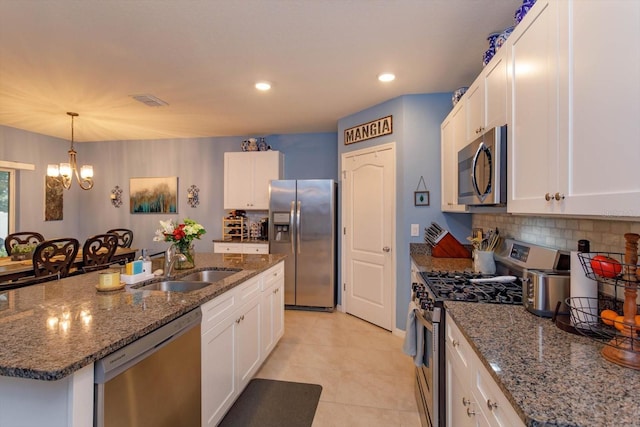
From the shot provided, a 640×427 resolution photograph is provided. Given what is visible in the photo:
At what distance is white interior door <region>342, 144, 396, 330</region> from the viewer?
11.5 feet

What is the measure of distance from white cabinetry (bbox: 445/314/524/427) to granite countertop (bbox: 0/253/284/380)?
1.24m

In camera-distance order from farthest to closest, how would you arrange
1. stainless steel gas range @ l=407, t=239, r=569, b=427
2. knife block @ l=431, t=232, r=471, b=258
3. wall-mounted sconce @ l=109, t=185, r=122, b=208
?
1. wall-mounted sconce @ l=109, t=185, r=122, b=208
2. knife block @ l=431, t=232, r=471, b=258
3. stainless steel gas range @ l=407, t=239, r=569, b=427

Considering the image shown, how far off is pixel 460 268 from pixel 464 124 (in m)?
1.10

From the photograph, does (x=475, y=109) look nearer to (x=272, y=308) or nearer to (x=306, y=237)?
(x=272, y=308)

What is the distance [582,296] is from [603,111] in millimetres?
651

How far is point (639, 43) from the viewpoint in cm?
81

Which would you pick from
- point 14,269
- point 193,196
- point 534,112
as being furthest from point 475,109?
point 193,196

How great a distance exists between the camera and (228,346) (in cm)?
198

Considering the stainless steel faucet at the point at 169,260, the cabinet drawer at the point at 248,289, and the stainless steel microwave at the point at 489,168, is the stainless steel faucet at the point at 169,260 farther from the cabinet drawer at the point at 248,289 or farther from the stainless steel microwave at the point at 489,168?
the stainless steel microwave at the point at 489,168

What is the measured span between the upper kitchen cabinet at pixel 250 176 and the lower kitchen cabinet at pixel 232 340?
2247 mm

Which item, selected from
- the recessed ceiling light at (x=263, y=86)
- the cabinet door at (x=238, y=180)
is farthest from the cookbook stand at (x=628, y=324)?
the cabinet door at (x=238, y=180)

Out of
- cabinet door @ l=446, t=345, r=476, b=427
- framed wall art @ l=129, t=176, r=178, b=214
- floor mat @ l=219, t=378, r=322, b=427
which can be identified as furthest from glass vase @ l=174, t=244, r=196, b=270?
framed wall art @ l=129, t=176, r=178, b=214

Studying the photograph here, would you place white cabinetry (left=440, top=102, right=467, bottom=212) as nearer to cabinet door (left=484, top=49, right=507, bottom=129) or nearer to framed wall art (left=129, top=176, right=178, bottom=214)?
cabinet door (left=484, top=49, right=507, bottom=129)

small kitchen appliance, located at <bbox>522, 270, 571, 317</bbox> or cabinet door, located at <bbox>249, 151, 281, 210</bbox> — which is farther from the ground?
cabinet door, located at <bbox>249, 151, 281, 210</bbox>
